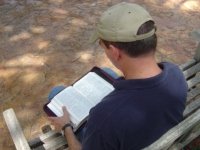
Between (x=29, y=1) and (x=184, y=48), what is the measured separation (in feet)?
6.83

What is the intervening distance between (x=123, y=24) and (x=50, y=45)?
2420 millimetres

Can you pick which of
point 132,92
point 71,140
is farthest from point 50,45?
point 132,92

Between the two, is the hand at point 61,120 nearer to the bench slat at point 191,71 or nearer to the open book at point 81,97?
the open book at point 81,97

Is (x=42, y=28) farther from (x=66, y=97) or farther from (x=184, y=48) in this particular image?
(x=66, y=97)

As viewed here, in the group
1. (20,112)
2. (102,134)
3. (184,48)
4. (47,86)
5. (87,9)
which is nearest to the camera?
(102,134)

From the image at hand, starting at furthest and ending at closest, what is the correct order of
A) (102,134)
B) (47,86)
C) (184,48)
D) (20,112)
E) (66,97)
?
(184,48)
(47,86)
(20,112)
(66,97)
(102,134)

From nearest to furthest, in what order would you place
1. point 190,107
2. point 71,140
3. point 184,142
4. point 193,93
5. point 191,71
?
1. point 71,140
2. point 190,107
3. point 184,142
4. point 193,93
5. point 191,71

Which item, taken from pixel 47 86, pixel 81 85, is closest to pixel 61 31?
pixel 47 86

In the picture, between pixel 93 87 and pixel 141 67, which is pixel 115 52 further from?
pixel 93 87

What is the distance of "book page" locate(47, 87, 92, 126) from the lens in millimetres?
2248

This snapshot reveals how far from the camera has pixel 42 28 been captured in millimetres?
4203

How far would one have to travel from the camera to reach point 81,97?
7.78 feet

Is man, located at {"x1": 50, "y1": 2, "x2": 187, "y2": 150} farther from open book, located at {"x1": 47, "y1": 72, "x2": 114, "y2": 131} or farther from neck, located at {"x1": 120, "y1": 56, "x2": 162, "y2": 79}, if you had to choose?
open book, located at {"x1": 47, "y1": 72, "x2": 114, "y2": 131}

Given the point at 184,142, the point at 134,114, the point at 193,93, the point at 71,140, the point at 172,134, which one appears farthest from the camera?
the point at 193,93
